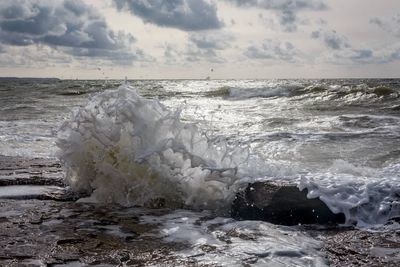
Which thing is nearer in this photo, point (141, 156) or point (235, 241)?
point (235, 241)

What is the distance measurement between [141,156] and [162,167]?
0.20m

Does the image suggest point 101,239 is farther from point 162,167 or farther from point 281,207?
point 281,207

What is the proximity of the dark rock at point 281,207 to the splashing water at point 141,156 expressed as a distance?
16cm

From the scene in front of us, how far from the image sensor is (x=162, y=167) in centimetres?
397

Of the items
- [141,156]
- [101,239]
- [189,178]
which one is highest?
[141,156]

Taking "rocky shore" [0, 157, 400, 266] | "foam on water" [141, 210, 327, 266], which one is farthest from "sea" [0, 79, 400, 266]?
"rocky shore" [0, 157, 400, 266]

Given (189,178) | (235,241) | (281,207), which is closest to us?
(235,241)

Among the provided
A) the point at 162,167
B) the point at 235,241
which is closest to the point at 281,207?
the point at 235,241

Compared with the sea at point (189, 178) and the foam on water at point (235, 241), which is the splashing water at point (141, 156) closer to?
the sea at point (189, 178)

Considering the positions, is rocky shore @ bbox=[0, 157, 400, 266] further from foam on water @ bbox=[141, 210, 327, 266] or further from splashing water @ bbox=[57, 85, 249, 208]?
splashing water @ bbox=[57, 85, 249, 208]

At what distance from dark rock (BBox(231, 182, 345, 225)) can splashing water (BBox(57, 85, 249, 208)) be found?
16cm

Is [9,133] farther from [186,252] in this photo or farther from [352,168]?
[186,252]

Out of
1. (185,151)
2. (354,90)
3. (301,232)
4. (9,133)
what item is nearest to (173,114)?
(185,151)

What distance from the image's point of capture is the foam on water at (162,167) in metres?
3.70
